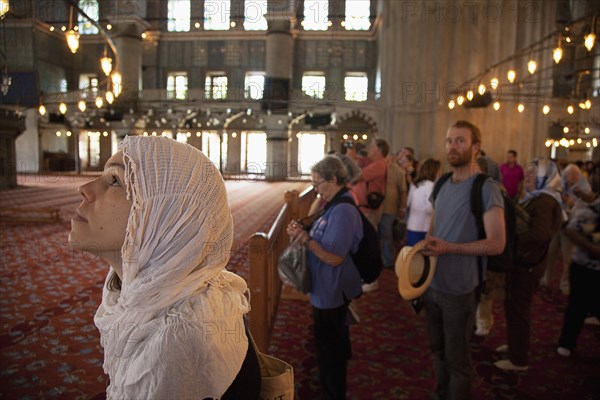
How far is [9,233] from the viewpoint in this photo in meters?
8.67

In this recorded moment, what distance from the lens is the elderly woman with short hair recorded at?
256 centimetres

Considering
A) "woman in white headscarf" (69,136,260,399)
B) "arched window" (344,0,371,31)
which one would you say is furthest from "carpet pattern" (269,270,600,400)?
"arched window" (344,0,371,31)

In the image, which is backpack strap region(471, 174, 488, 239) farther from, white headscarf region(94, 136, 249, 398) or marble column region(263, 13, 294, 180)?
marble column region(263, 13, 294, 180)

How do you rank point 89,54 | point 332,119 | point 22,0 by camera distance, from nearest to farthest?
point 22,0 → point 332,119 → point 89,54

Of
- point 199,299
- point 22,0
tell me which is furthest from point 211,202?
point 22,0

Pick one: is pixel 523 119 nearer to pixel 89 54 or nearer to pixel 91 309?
pixel 91 309

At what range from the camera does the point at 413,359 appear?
12.1 ft

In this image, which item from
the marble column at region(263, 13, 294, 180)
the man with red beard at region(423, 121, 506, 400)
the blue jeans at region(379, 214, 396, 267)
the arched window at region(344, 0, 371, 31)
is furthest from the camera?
the arched window at region(344, 0, 371, 31)

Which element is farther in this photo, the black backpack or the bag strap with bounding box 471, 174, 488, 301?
the black backpack

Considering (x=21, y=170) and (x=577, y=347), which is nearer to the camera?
(x=577, y=347)

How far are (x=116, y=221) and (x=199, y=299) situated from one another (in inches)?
11.2

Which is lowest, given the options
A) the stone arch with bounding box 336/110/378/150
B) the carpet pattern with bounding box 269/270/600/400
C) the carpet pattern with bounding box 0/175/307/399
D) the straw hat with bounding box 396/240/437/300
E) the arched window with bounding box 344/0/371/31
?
the carpet pattern with bounding box 269/270/600/400

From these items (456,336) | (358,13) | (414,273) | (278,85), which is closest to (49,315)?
(414,273)

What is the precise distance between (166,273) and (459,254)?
1.96m
